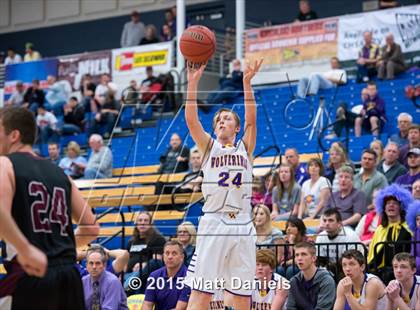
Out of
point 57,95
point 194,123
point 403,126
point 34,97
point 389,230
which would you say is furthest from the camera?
point 57,95

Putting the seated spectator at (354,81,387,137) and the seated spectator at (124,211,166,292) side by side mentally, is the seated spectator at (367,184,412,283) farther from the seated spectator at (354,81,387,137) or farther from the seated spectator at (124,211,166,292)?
the seated spectator at (354,81,387,137)

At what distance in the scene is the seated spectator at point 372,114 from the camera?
15367 millimetres

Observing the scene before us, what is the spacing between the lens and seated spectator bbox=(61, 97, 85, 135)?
21.5 m

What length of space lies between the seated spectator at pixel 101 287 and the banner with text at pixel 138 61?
12.1 metres

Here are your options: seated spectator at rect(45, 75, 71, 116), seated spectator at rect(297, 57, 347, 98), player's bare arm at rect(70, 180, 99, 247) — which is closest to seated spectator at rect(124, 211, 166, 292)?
player's bare arm at rect(70, 180, 99, 247)

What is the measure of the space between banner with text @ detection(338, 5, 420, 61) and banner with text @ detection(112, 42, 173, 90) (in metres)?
4.41

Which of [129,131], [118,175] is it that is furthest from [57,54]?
[118,175]

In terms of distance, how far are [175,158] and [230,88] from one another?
3.73m

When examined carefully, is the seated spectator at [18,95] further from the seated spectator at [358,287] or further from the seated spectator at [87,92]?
the seated spectator at [358,287]

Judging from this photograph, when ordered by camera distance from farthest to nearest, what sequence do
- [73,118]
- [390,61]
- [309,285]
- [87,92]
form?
[87,92], [73,118], [390,61], [309,285]

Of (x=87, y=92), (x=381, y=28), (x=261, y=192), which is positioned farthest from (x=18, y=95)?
(x=261, y=192)

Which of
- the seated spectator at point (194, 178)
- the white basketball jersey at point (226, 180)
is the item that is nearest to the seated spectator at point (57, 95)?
the seated spectator at point (194, 178)

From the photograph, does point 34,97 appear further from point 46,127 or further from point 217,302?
point 217,302

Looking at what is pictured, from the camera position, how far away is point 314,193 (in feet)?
41.3
